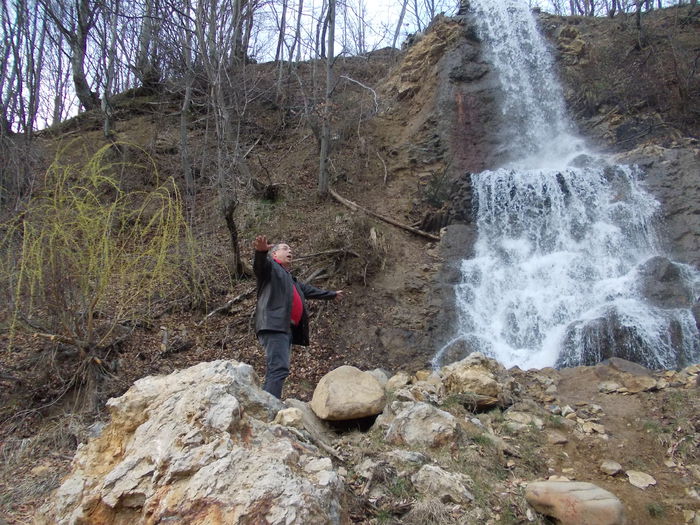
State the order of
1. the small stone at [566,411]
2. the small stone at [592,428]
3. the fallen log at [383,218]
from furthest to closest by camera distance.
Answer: the fallen log at [383,218], the small stone at [566,411], the small stone at [592,428]

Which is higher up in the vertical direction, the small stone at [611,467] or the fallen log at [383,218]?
the fallen log at [383,218]

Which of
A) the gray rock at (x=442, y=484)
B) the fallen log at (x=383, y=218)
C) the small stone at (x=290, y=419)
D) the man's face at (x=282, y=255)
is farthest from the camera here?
the fallen log at (x=383, y=218)

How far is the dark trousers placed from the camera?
12.4 feet

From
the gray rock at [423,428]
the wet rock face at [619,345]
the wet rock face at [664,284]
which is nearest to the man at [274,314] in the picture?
the gray rock at [423,428]

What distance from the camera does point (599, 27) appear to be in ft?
49.6

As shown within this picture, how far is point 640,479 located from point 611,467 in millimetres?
187

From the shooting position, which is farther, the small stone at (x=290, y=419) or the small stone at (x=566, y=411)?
the small stone at (x=566, y=411)

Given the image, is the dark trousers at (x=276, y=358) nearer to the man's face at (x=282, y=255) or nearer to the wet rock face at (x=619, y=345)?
the man's face at (x=282, y=255)

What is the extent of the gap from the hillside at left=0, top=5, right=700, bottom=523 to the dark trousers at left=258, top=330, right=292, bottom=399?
2.51ft

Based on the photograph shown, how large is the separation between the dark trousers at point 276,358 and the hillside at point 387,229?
77 centimetres

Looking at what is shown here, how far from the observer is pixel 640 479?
3393 mm

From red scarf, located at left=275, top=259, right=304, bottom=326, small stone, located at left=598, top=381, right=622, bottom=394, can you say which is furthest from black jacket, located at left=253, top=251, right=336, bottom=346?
small stone, located at left=598, top=381, right=622, bottom=394

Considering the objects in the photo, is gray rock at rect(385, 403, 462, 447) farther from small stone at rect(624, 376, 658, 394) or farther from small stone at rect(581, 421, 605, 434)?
small stone at rect(624, 376, 658, 394)

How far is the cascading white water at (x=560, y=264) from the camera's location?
6.85 m
